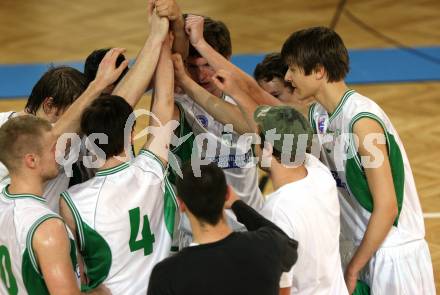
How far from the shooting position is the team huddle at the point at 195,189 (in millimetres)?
3199

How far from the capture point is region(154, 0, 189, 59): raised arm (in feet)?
14.1

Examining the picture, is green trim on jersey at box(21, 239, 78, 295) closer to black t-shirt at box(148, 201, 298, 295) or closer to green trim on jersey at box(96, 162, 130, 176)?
green trim on jersey at box(96, 162, 130, 176)

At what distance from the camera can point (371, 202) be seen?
13.3 feet

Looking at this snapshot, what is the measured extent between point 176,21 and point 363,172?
121 centimetres

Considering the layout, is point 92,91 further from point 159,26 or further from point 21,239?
point 21,239

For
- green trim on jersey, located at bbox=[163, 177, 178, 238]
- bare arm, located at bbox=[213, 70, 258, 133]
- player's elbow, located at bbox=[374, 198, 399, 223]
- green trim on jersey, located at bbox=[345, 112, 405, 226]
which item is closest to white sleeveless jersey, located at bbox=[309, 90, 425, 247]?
green trim on jersey, located at bbox=[345, 112, 405, 226]

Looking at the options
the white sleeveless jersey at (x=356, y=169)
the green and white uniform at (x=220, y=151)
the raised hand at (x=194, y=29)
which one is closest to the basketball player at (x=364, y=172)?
the white sleeveless jersey at (x=356, y=169)

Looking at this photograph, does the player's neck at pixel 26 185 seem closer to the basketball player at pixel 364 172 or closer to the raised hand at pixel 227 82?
the raised hand at pixel 227 82

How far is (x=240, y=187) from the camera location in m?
5.06

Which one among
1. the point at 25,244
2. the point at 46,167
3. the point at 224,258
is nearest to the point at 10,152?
the point at 46,167

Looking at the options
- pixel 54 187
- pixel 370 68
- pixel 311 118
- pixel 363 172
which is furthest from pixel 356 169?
pixel 370 68

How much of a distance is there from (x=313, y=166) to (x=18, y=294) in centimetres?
134

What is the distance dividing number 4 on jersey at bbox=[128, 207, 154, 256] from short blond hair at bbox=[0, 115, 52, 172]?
47cm

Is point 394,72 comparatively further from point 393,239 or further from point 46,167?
point 46,167
